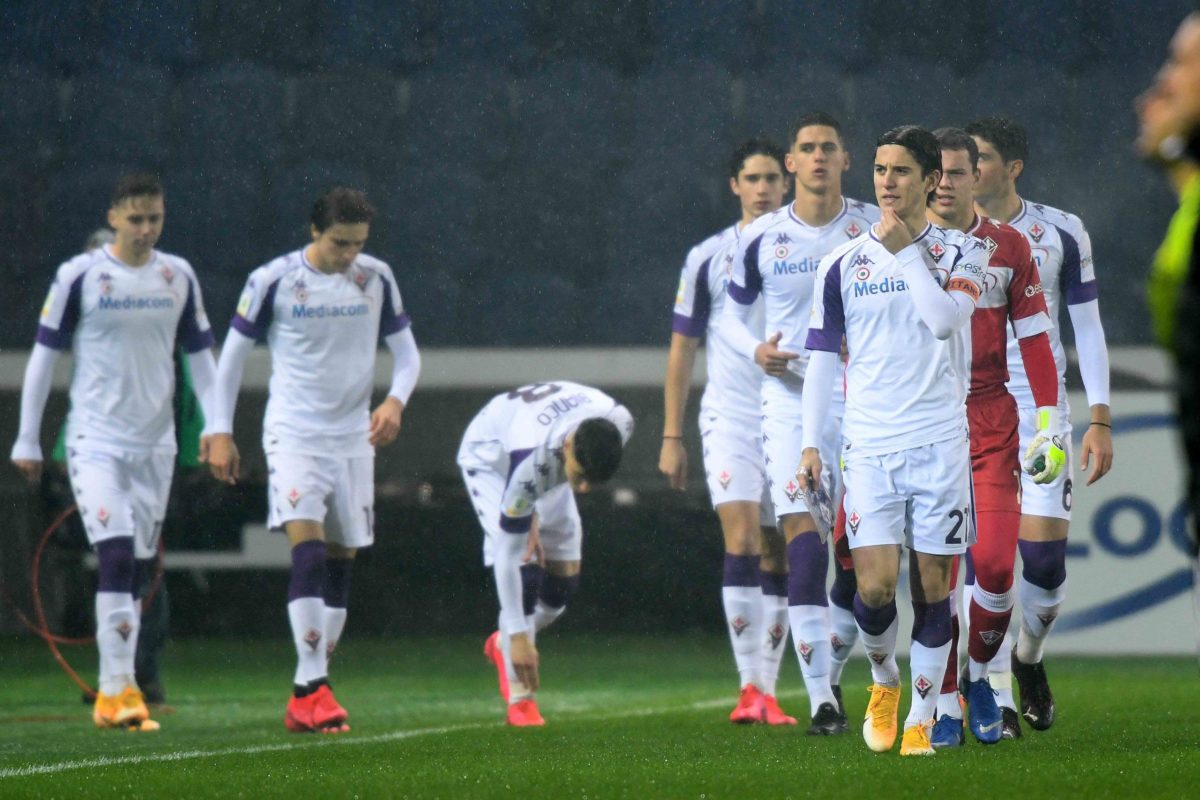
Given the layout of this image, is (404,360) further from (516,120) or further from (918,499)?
(516,120)

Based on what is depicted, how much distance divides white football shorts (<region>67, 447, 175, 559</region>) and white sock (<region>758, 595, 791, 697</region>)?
8.05 feet

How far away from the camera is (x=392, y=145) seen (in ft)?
40.9

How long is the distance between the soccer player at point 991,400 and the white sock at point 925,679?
30cm

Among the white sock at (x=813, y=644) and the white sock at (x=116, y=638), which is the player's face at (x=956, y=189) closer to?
the white sock at (x=813, y=644)

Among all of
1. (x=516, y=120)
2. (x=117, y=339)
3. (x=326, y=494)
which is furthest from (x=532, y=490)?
(x=516, y=120)

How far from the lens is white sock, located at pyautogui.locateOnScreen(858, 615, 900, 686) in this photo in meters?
5.07

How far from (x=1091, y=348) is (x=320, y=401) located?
2.89m

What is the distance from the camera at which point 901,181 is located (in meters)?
5.06

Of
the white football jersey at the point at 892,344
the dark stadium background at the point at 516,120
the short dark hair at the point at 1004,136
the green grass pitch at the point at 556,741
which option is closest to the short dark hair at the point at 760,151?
the short dark hair at the point at 1004,136

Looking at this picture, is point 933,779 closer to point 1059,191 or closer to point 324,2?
point 1059,191

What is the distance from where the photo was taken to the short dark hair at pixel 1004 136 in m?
6.17

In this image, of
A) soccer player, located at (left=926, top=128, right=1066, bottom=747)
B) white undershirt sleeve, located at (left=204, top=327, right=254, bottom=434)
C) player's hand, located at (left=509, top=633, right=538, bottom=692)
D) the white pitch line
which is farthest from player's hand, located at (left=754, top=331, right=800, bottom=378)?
white undershirt sleeve, located at (left=204, top=327, right=254, bottom=434)

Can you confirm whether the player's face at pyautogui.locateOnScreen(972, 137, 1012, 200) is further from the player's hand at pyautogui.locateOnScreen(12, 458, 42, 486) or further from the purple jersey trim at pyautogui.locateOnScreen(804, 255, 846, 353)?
the player's hand at pyautogui.locateOnScreen(12, 458, 42, 486)

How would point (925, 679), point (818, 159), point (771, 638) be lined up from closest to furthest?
point (925, 679), point (818, 159), point (771, 638)
